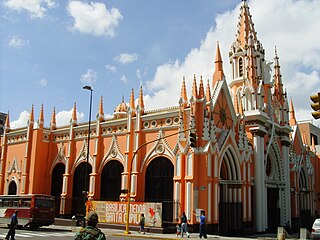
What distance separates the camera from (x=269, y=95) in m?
39.2

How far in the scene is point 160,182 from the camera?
3045 cm

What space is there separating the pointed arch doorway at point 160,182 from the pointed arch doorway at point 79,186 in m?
7.28

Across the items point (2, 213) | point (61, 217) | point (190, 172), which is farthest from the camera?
point (61, 217)

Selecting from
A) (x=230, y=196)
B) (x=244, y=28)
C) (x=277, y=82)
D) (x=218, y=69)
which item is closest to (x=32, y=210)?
(x=230, y=196)

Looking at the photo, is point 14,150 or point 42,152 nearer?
point 42,152

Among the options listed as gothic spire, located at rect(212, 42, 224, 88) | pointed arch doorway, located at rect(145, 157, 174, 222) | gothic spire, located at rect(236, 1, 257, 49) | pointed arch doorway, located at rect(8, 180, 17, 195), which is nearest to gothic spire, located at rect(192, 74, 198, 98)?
gothic spire, located at rect(212, 42, 224, 88)

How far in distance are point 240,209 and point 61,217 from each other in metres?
16.1

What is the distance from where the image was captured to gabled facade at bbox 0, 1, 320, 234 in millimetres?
28391

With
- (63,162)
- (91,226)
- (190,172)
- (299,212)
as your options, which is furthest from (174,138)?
(91,226)

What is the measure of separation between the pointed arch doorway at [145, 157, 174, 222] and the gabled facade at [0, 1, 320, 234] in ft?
0.26

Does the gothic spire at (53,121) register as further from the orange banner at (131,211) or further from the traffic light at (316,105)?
the traffic light at (316,105)

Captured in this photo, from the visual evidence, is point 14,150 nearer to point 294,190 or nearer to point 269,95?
point 269,95

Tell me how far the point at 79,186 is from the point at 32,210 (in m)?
8.93

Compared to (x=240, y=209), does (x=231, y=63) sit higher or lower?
higher
